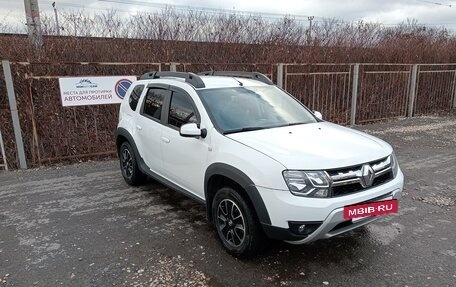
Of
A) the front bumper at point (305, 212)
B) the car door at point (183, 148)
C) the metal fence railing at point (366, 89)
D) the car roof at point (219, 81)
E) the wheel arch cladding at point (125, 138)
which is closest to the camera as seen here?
the front bumper at point (305, 212)

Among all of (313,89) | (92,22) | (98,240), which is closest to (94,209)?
(98,240)

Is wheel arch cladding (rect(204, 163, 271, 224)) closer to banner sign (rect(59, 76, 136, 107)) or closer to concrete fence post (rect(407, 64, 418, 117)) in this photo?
banner sign (rect(59, 76, 136, 107))

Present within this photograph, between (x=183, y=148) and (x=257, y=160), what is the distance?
3.94 ft

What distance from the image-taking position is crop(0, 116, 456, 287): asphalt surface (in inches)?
125

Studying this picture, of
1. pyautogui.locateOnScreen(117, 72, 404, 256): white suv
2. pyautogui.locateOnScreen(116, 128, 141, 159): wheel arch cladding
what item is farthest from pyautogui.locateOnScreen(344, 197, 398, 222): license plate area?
pyautogui.locateOnScreen(116, 128, 141, 159): wheel arch cladding

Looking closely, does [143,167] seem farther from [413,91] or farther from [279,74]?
[413,91]

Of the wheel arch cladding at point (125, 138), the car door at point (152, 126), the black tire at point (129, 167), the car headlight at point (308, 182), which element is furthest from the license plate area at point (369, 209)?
the black tire at point (129, 167)

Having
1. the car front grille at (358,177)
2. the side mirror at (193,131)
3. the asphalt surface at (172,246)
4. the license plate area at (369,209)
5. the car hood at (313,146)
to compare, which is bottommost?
the asphalt surface at (172,246)

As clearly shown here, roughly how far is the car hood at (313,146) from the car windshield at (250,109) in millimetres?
194

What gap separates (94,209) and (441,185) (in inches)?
200

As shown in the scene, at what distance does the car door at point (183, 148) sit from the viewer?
380 cm

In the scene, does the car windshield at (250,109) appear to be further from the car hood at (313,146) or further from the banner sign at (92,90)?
the banner sign at (92,90)

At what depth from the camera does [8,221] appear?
4.41m

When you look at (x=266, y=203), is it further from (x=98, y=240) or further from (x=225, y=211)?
(x=98, y=240)
